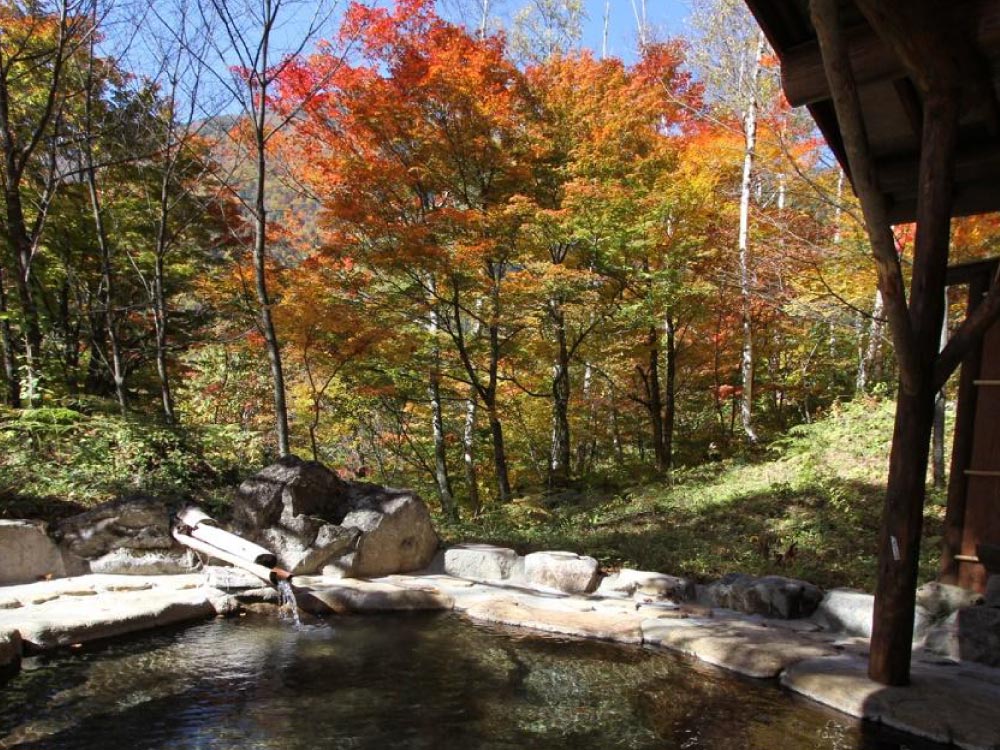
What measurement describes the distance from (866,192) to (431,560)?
5648 mm

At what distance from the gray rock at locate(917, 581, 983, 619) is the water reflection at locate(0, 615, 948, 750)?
165cm

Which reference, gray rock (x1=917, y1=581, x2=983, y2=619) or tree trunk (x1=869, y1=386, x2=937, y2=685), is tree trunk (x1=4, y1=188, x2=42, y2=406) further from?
gray rock (x1=917, y1=581, x2=983, y2=619)

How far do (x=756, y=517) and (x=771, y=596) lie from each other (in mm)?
2540

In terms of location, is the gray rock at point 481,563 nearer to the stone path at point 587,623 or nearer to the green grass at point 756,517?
the stone path at point 587,623

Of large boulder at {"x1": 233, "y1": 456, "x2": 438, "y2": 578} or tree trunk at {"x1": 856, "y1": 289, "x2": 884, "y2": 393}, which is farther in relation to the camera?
tree trunk at {"x1": 856, "y1": 289, "x2": 884, "y2": 393}

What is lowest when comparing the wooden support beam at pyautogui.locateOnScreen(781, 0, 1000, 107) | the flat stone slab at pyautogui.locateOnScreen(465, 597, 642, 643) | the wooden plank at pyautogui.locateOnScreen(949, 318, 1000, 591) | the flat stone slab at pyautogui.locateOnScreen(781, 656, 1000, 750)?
the flat stone slab at pyautogui.locateOnScreen(465, 597, 642, 643)

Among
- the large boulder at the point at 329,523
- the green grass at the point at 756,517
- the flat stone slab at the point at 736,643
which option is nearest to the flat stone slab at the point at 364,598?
the large boulder at the point at 329,523

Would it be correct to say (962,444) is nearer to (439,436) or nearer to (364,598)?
(364,598)

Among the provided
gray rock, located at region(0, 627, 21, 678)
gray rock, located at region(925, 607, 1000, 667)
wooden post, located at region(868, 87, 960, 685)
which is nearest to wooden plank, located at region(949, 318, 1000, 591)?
gray rock, located at region(925, 607, 1000, 667)

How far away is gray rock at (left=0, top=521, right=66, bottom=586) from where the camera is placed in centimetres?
566

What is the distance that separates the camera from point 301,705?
12.1 ft

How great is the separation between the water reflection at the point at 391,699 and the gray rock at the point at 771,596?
1217mm

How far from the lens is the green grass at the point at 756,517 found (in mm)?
6473

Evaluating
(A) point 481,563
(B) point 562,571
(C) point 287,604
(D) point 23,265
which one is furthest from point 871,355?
(D) point 23,265
